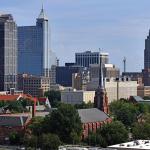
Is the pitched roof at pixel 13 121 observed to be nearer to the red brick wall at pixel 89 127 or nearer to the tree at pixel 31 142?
the red brick wall at pixel 89 127

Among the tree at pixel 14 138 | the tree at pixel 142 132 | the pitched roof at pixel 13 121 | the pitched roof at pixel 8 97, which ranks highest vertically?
the pitched roof at pixel 8 97

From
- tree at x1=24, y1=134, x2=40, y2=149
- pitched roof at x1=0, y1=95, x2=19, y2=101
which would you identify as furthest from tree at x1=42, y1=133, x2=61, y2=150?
pitched roof at x1=0, y1=95, x2=19, y2=101

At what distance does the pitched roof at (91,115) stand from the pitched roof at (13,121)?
927 cm

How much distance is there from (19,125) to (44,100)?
81.5m

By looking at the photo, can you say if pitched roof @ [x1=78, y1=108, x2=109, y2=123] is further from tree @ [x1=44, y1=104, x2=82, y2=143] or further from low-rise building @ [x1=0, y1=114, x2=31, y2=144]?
low-rise building @ [x1=0, y1=114, x2=31, y2=144]

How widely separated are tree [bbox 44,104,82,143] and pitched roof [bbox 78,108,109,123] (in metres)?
6.63

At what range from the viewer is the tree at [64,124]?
100875 millimetres

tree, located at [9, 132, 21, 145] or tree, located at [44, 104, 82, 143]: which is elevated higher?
tree, located at [44, 104, 82, 143]

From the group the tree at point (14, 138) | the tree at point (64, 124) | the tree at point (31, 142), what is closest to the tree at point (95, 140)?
the tree at point (64, 124)

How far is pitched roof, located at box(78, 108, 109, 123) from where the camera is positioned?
111 meters

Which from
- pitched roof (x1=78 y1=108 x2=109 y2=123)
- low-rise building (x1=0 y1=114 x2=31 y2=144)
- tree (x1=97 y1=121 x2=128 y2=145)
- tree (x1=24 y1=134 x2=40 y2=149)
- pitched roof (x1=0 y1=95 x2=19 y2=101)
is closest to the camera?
tree (x1=24 y1=134 x2=40 y2=149)

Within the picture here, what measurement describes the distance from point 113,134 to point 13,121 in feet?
66.8

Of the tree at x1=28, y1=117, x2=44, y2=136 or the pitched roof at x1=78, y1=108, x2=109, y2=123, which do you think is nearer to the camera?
the tree at x1=28, y1=117, x2=44, y2=136

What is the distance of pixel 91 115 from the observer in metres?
114
